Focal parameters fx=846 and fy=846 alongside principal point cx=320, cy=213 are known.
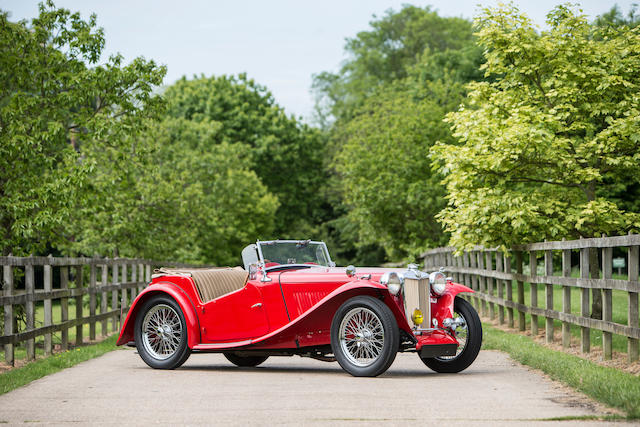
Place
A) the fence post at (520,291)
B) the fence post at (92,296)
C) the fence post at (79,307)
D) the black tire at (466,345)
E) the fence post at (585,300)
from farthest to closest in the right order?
the fence post at (520,291), the fence post at (92,296), the fence post at (79,307), the fence post at (585,300), the black tire at (466,345)

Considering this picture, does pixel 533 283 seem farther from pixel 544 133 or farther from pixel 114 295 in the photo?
pixel 114 295

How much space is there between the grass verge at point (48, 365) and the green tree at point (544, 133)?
6083 millimetres

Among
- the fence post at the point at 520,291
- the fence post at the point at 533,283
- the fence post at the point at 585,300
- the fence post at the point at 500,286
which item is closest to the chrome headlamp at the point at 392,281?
the fence post at the point at 585,300

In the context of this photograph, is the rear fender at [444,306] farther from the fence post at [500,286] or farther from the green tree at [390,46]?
the green tree at [390,46]

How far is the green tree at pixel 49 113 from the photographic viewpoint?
46.0 feet

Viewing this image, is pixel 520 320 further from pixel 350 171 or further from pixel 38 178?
pixel 350 171

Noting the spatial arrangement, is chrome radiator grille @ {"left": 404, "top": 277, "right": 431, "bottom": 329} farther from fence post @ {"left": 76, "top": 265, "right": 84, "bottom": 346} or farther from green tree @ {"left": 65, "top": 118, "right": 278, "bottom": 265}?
green tree @ {"left": 65, "top": 118, "right": 278, "bottom": 265}

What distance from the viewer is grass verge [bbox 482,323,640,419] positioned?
21.8ft

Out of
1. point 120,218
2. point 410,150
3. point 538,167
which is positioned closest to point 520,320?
point 538,167

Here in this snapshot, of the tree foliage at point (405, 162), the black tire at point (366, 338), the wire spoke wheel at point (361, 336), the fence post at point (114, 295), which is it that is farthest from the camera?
the tree foliage at point (405, 162)

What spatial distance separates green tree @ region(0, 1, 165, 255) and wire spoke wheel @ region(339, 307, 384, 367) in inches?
266

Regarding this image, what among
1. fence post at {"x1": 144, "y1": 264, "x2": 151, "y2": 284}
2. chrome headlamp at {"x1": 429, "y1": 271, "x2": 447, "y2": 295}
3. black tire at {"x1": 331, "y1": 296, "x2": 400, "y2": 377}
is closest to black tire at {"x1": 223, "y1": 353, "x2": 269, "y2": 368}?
black tire at {"x1": 331, "y1": 296, "x2": 400, "y2": 377}

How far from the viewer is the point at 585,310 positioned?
10.8m

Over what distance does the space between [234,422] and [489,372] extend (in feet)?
13.0
